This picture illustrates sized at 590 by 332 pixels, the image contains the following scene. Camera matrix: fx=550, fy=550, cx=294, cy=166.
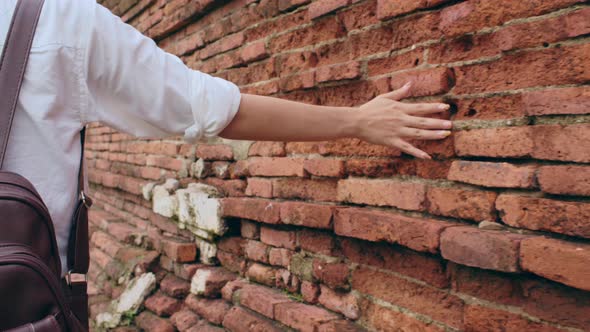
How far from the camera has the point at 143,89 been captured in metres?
1.25

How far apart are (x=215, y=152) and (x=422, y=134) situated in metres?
1.35

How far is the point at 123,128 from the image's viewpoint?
1.30 meters

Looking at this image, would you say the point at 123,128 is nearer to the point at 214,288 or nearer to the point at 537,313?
the point at 537,313

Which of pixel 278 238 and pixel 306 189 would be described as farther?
pixel 278 238

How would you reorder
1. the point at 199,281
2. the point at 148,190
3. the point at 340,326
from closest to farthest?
the point at 340,326
the point at 199,281
the point at 148,190

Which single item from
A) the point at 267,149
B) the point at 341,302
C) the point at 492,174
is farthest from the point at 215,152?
the point at 492,174

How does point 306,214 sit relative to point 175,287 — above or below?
above

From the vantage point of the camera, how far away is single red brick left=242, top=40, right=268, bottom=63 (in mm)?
2354

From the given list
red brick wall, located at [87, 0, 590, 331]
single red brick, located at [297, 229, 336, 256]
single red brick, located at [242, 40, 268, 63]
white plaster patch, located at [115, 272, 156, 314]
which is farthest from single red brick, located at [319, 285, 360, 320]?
white plaster patch, located at [115, 272, 156, 314]

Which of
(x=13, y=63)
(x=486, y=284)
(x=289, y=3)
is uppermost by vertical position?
(x=289, y=3)

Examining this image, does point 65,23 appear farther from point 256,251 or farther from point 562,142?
point 256,251

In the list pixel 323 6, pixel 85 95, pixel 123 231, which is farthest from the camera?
pixel 123 231

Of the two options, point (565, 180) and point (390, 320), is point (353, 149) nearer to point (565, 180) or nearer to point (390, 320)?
point (390, 320)

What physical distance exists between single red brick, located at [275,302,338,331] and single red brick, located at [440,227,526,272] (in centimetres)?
60
